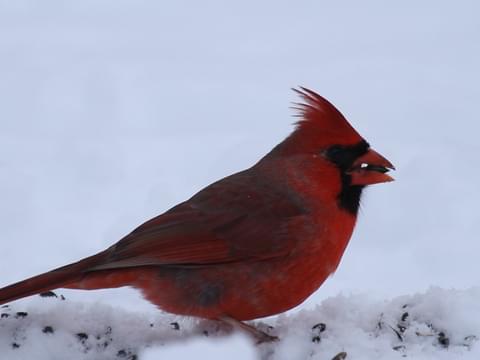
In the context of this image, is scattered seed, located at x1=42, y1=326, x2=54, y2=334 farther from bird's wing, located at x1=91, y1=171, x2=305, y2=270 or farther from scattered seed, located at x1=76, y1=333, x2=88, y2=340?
bird's wing, located at x1=91, y1=171, x2=305, y2=270

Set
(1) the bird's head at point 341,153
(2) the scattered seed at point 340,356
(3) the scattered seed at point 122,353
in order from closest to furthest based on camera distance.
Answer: (2) the scattered seed at point 340,356 < (3) the scattered seed at point 122,353 < (1) the bird's head at point 341,153

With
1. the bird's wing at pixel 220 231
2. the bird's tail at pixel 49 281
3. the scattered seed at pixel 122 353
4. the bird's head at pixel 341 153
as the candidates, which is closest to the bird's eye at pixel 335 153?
the bird's head at pixel 341 153

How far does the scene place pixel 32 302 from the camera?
3.51 meters

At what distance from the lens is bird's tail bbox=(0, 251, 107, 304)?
130 inches

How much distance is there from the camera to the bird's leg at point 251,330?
3.29 meters

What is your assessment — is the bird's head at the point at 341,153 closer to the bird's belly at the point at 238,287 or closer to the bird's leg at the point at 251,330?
the bird's belly at the point at 238,287

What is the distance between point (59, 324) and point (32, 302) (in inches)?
9.2

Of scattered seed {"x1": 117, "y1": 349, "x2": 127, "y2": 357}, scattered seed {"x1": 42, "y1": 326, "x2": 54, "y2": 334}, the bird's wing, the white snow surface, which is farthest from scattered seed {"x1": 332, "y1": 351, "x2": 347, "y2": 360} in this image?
scattered seed {"x1": 42, "y1": 326, "x2": 54, "y2": 334}

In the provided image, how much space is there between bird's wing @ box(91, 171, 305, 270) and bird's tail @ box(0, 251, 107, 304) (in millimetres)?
38

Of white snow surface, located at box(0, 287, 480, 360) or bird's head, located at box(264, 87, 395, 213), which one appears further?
bird's head, located at box(264, 87, 395, 213)

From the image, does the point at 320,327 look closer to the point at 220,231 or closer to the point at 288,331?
the point at 288,331

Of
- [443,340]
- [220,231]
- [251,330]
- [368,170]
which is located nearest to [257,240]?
[220,231]

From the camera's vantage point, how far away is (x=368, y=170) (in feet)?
11.8

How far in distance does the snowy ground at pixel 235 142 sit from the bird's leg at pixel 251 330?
0.05 m
